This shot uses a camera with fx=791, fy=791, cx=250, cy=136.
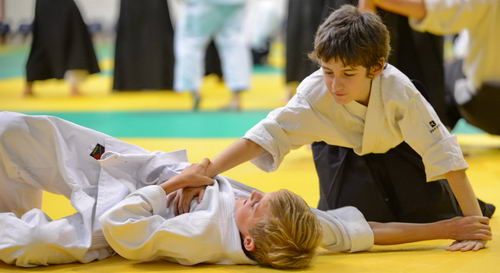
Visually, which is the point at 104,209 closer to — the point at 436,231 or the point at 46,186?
the point at 46,186

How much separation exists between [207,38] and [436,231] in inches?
150

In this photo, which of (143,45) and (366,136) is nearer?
(366,136)

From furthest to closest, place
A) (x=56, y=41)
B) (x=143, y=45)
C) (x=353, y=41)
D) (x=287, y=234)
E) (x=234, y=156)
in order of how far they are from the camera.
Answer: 1. (x=143, y=45)
2. (x=56, y=41)
3. (x=234, y=156)
4. (x=353, y=41)
5. (x=287, y=234)

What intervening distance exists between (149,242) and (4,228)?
1.38 feet

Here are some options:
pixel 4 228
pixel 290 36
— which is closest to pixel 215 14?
pixel 290 36

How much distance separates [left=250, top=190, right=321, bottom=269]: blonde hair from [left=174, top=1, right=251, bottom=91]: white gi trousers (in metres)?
3.73

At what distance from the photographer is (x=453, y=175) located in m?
2.42

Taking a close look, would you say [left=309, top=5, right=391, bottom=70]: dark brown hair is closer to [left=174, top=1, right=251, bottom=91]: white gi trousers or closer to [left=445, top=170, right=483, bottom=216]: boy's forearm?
[left=445, top=170, right=483, bottom=216]: boy's forearm

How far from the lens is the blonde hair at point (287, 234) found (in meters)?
2.19

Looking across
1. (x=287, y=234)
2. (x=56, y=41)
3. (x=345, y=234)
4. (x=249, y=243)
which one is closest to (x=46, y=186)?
(x=249, y=243)

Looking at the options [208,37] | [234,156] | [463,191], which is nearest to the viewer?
[463,191]

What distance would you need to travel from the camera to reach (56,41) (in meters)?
6.16

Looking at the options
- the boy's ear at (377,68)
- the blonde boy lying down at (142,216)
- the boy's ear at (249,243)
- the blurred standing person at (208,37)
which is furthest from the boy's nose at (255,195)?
the blurred standing person at (208,37)

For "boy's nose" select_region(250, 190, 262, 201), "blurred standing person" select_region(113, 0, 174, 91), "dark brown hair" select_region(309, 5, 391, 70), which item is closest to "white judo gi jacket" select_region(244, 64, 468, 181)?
"dark brown hair" select_region(309, 5, 391, 70)
